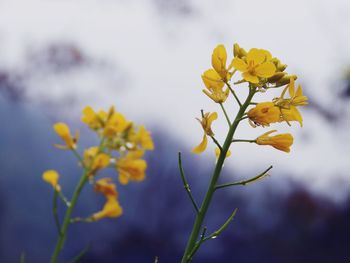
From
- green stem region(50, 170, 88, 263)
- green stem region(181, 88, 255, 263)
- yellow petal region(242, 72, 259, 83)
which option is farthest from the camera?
green stem region(50, 170, 88, 263)

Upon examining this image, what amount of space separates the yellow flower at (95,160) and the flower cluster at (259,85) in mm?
2018

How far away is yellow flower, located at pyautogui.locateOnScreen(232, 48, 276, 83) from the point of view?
6.34 ft

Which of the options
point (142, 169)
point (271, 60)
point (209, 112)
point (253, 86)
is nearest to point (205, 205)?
point (209, 112)

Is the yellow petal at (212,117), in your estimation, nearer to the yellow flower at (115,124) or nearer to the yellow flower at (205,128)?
the yellow flower at (205,128)

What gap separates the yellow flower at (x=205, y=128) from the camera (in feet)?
6.48

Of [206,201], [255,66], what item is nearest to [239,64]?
[255,66]

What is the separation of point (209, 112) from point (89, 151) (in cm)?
223

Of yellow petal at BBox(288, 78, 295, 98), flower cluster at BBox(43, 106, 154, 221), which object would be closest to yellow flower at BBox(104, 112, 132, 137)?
flower cluster at BBox(43, 106, 154, 221)

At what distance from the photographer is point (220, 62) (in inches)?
78.2

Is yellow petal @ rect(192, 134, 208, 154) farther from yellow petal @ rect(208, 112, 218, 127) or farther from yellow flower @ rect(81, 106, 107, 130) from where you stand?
yellow flower @ rect(81, 106, 107, 130)

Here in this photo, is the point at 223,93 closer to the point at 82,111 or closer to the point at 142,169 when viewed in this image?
the point at 142,169

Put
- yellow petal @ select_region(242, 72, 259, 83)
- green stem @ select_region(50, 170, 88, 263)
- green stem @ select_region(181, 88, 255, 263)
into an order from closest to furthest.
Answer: green stem @ select_region(181, 88, 255, 263)
yellow petal @ select_region(242, 72, 259, 83)
green stem @ select_region(50, 170, 88, 263)

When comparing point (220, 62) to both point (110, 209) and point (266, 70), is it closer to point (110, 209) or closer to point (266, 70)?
point (266, 70)

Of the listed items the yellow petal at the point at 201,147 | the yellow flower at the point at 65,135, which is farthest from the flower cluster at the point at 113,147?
the yellow petal at the point at 201,147
